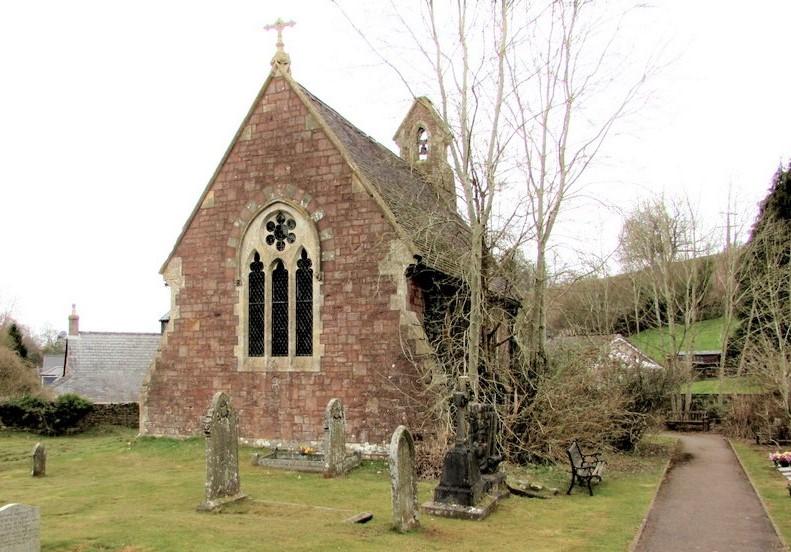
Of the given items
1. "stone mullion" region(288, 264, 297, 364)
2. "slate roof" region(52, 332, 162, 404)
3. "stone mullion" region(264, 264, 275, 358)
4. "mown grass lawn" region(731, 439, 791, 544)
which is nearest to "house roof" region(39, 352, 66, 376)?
"slate roof" region(52, 332, 162, 404)

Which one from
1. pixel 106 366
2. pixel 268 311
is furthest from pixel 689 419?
pixel 106 366

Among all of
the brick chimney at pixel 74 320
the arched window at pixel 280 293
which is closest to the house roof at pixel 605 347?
the arched window at pixel 280 293

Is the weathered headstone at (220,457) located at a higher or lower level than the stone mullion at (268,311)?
lower

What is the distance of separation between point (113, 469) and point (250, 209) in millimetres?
7058

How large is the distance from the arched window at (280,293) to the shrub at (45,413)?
30.9 ft

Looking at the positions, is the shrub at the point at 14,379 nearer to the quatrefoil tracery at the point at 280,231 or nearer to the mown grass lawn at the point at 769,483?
the quatrefoil tracery at the point at 280,231

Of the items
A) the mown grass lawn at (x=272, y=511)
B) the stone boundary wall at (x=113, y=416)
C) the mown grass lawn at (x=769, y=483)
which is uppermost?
the stone boundary wall at (x=113, y=416)

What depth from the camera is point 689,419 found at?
30312 mm

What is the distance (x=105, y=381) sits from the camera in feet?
103

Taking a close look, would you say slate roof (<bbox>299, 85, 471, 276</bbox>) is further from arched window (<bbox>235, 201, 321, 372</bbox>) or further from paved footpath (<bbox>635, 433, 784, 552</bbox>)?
paved footpath (<bbox>635, 433, 784, 552</bbox>)

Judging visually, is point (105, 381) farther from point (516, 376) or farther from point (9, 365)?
point (516, 376)

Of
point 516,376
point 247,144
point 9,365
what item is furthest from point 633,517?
point 9,365

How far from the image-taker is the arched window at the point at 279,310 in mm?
17156

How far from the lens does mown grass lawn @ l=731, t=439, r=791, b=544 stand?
10.7m
